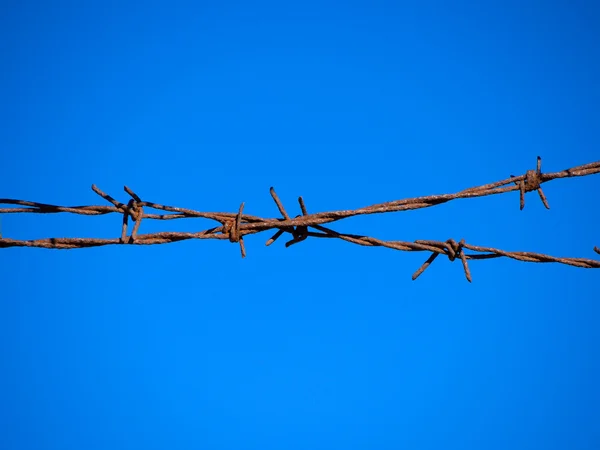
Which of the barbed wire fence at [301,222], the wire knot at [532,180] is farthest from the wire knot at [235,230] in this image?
the wire knot at [532,180]

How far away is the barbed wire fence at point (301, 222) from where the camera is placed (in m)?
3.52

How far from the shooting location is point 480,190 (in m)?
3.59

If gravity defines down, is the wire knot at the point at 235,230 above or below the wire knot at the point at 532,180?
below

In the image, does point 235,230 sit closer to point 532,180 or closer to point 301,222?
point 301,222

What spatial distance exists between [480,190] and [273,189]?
954 millimetres

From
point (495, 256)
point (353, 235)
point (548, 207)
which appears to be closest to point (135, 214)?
point (353, 235)

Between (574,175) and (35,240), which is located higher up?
(574,175)

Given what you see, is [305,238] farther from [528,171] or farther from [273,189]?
[528,171]

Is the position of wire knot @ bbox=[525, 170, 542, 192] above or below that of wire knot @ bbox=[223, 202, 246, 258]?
above

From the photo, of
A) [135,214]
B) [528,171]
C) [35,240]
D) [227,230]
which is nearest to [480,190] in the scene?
[528,171]

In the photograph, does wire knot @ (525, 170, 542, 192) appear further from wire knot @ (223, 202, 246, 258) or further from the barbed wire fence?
wire knot @ (223, 202, 246, 258)

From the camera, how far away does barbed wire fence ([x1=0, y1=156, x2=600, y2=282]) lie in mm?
3520

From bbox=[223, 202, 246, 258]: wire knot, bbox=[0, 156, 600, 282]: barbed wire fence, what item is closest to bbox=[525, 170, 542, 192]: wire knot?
bbox=[0, 156, 600, 282]: barbed wire fence

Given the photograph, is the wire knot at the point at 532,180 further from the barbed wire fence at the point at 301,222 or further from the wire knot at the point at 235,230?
the wire knot at the point at 235,230
